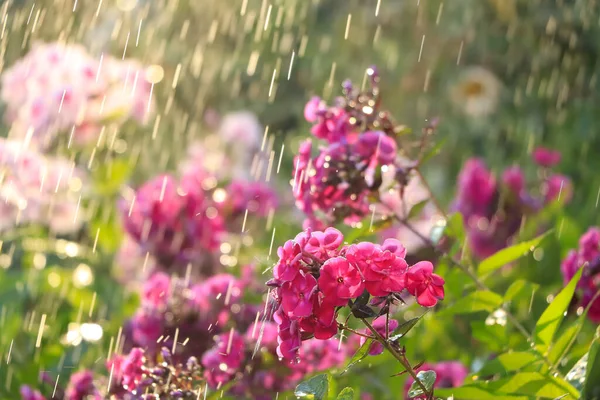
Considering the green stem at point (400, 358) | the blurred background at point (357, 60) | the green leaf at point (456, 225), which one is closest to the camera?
the green stem at point (400, 358)

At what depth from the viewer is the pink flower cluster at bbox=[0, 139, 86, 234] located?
200 centimetres

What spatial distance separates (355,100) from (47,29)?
133 inches

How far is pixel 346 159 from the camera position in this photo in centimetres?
117

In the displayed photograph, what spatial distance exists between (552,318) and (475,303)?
0.45ft

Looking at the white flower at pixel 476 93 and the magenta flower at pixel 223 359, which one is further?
the white flower at pixel 476 93

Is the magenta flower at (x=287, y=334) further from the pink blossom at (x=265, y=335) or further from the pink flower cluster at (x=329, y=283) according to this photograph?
the pink blossom at (x=265, y=335)

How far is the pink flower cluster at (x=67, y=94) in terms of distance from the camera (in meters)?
2.11

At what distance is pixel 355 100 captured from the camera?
1207mm

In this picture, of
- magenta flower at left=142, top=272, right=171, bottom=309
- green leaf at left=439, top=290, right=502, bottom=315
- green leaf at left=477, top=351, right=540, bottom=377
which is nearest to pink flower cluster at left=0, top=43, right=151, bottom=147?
magenta flower at left=142, top=272, right=171, bottom=309

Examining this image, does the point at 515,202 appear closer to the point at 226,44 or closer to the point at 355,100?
the point at 355,100

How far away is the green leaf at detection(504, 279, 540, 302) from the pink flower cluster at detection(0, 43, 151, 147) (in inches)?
49.8

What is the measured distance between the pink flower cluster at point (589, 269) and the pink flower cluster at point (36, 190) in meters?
1.26

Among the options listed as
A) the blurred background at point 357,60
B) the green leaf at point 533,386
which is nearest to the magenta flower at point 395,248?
the green leaf at point 533,386

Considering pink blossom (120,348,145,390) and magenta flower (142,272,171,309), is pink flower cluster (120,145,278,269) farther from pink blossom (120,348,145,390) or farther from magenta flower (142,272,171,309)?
pink blossom (120,348,145,390)
